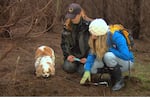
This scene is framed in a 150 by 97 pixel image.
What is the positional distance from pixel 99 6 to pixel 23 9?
6.21 metres

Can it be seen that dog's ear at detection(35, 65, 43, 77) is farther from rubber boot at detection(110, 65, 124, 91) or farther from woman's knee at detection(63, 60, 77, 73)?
rubber boot at detection(110, 65, 124, 91)

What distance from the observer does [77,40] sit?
6422 mm

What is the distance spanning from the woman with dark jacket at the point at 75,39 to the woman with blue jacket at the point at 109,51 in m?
0.42

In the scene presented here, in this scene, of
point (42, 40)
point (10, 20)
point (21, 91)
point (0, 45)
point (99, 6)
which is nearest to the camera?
point (10, 20)

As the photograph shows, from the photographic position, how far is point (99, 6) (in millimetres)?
10789

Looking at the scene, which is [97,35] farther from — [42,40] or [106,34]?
[42,40]

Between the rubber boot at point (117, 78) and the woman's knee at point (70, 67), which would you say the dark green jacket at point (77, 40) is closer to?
the woman's knee at point (70, 67)

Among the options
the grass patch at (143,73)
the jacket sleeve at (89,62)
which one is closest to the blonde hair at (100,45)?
the jacket sleeve at (89,62)

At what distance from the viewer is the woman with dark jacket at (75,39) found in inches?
242

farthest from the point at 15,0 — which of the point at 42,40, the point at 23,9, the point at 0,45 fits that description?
the point at 42,40

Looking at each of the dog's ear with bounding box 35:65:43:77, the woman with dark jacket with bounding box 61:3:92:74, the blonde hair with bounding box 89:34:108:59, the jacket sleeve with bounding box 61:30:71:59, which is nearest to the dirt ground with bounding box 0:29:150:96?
the dog's ear with bounding box 35:65:43:77

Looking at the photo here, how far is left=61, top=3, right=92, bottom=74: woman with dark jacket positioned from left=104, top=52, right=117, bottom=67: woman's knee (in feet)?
2.32

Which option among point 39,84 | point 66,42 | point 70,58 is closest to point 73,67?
point 70,58

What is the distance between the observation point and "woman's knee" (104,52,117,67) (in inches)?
222
